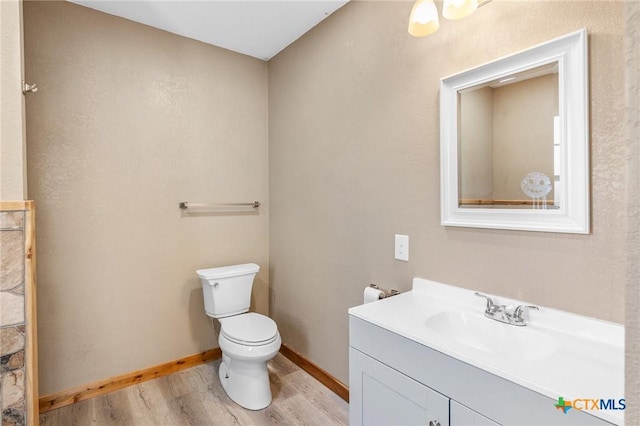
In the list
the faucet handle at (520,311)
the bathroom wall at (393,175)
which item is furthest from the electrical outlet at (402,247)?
the faucet handle at (520,311)

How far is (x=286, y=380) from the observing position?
2.29 meters

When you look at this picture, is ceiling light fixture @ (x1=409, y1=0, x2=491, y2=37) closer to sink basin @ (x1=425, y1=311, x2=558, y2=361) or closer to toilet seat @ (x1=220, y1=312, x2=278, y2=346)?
sink basin @ (x1=425, y1=311, x2=558, y2=361)

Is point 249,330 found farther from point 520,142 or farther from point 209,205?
point 520,142

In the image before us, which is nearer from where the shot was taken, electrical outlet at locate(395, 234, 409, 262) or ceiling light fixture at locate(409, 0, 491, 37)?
ceiling light fixture at locate(409, 0, 491, 37)

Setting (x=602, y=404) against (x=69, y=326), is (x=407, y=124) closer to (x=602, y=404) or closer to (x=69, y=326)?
(x=602, y=404)

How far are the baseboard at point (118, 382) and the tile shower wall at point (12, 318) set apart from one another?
77 cm

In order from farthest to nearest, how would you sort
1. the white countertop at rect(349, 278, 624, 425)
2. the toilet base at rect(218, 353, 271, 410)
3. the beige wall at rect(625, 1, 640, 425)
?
the toilet base at rect(218, 353, 271, 410) < the white countertop at rect(349, 278, 624, 425) < the beige wall at rect(625, 1, 640, 425)

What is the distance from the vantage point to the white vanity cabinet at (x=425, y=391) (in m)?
0.86

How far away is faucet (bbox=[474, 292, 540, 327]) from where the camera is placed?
1243 mm

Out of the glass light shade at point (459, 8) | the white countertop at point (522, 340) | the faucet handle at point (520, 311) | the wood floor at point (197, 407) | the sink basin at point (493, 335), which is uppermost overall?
the glass light shade at point (459, 8)

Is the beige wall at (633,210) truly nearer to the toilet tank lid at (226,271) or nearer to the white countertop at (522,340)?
the white countertop at (522,340)

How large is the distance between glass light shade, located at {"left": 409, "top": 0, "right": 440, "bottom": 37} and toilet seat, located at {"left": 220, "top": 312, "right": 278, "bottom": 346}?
1804 millimetres

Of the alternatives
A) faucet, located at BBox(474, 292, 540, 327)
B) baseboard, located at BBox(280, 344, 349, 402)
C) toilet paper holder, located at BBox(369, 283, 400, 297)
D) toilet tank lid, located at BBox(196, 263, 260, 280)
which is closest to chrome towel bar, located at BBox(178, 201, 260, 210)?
toilet tank lid, located at BBox(196, 263, 260, 280)

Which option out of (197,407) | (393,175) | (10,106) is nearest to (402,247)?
(393,175)
